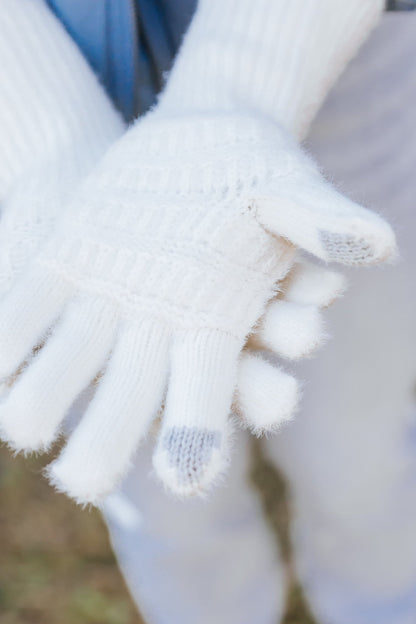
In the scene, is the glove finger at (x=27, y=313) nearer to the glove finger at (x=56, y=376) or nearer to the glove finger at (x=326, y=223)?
the glove finger at (x=56, y=376)

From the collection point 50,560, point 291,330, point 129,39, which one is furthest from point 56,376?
point 50,560

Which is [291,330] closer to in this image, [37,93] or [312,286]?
[312,286]

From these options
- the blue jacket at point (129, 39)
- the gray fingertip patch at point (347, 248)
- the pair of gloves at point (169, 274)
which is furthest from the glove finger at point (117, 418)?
the blue jacket at point (129, 39)

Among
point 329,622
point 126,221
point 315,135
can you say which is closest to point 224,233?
point 126,221

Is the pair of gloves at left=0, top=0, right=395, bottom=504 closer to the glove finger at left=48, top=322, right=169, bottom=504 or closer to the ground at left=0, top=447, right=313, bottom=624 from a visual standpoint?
the glove finger at left=48, top=322, right=169, bottom=504

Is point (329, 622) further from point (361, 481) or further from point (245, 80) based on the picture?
point (245, 80)

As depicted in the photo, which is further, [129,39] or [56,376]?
[129,39]
